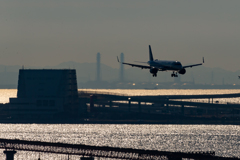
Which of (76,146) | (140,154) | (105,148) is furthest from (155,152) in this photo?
(76,146)

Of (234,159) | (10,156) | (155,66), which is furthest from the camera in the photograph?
(10,156)

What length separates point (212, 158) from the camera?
136500 mm

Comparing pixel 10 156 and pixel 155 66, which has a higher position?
pixel 155 66

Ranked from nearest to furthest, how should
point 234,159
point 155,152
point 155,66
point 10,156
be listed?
point 234,159 → point 155,152 → point 155,66 → point 10,156

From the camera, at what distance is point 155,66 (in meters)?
160

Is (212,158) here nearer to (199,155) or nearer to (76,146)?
(199,155)

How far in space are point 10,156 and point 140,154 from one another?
45.0m

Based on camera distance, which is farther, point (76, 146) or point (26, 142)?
point (26, 142)

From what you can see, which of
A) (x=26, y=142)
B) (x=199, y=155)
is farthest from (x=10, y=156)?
(x=199, y=155)

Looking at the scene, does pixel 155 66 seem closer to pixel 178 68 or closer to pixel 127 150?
pixel 178 68

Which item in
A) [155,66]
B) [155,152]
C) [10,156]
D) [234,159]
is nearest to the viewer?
[234,159]

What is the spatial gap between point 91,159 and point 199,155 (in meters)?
32.7

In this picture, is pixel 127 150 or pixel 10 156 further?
pixel 10 156

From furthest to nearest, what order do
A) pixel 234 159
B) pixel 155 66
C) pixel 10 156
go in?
pixel 10 156 → pixel 155 66 → pixel 234 159
